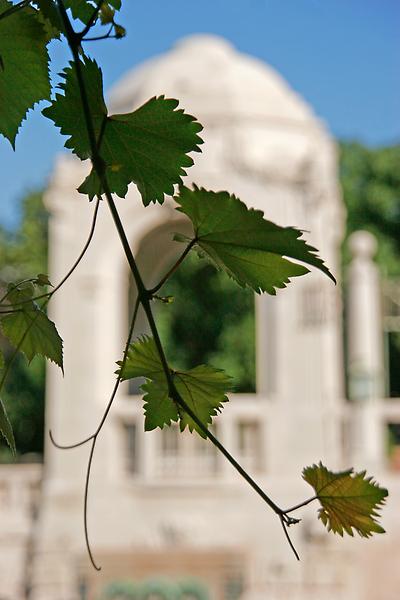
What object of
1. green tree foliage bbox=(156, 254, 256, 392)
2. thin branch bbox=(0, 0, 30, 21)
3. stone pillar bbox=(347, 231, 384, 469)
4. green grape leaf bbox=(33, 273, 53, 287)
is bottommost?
green grape leaf bbox=(33, 273, 53, 287)

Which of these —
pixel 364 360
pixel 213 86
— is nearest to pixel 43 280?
pixel 364 360

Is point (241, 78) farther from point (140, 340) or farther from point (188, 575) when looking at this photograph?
point (140, 340)

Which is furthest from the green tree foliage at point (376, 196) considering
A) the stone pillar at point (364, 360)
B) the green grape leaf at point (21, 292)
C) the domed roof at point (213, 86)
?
the green grape leaf at point (21, 292)

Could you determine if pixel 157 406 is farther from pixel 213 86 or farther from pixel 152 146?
pixel 213 86

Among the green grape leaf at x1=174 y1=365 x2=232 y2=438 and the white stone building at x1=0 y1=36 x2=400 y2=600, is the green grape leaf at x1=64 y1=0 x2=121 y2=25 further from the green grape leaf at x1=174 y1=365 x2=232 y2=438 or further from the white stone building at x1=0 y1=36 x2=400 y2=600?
the white stone building at x1=0 y1=36 x2=400 y2=600

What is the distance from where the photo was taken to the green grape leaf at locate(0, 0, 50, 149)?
21 centimetres

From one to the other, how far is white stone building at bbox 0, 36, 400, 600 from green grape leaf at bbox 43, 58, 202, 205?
407 cm

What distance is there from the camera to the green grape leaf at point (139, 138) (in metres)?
0.22

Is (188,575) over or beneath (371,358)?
beneath

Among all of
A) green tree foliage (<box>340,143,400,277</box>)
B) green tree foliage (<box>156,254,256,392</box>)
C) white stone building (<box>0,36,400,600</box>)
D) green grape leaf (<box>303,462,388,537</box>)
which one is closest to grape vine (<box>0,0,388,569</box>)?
green grape leaf (<box>303,462,388,537</box>)

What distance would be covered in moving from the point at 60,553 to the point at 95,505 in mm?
251

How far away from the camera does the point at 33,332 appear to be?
249mm

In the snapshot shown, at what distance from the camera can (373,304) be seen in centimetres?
506

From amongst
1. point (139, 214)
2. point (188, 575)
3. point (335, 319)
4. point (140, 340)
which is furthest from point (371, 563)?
point (140, 340)
